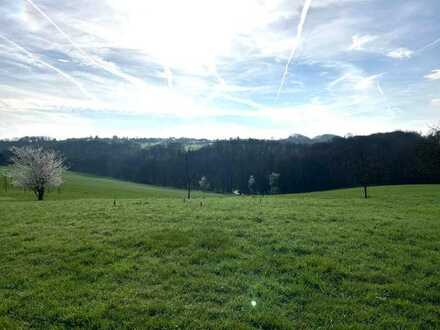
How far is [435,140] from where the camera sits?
4038 cm

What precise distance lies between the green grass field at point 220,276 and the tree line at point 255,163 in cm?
6530

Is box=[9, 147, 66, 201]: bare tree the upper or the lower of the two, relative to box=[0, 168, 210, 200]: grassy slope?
upper

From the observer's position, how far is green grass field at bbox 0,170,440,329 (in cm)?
677

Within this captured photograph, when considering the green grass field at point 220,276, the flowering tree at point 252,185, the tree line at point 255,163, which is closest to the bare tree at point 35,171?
the tree line at point 255,163

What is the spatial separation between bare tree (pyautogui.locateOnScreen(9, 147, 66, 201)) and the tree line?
1691 cm

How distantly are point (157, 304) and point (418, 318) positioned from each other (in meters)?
5.62

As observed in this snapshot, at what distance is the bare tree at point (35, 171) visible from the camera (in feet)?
174

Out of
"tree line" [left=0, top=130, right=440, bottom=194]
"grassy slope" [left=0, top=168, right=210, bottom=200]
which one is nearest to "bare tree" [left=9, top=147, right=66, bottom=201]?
"grassy slope" [left=0, top=168, right=210, bottom=200]

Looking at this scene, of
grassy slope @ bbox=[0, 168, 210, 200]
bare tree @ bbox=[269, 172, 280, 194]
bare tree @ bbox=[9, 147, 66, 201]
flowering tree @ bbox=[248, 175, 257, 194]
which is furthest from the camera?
flowering tree @ bbox=[248, 175, 257, 194]

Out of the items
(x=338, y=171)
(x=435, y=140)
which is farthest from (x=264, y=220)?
Result: (x=338, y=171)

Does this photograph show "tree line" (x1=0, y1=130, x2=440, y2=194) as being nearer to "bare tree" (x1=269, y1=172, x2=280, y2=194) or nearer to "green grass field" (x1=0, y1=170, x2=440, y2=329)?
"bare tree" (x1=269, y1=172, x2=280, y2=194)

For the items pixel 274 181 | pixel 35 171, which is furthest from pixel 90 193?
pixel 274 181

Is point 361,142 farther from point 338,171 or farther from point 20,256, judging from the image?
point 20,256

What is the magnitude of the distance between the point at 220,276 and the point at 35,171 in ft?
177
